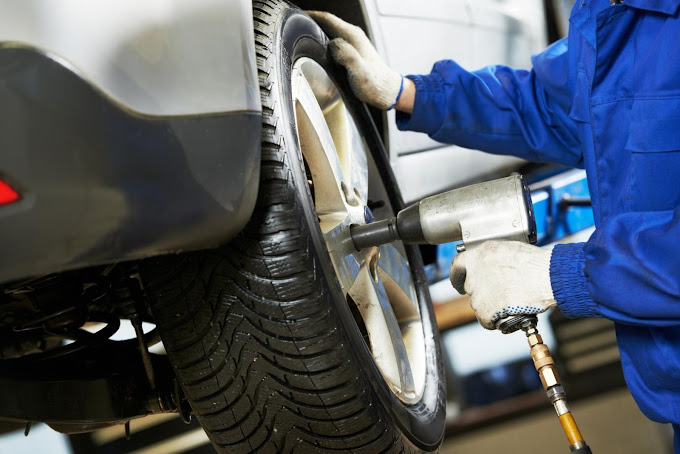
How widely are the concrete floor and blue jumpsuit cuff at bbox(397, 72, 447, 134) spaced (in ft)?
3.39

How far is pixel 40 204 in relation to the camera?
24.7 inches

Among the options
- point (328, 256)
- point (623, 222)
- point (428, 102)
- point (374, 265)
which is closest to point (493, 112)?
point (428, 102)

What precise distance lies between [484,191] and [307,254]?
1.11 ft

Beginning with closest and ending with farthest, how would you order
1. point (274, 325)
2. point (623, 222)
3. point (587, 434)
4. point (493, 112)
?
point (274, 325) < point (623, 222) < point (493, 112) < point (587, 434)

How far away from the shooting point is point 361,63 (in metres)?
1.43

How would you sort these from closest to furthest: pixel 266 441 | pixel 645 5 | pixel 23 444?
pixel 266 441 → pixel 645 5 → pixel 23 444

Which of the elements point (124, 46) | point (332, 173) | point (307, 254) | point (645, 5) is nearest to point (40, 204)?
point (124, 46)

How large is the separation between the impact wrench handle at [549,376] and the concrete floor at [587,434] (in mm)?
1055

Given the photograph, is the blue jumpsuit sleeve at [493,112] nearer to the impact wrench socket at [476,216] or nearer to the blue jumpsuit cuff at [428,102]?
the blue jumpsuit cuff at [428,102]

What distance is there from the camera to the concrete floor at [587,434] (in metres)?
2.08

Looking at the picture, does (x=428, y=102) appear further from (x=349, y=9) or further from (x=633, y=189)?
(x=633, y=189)

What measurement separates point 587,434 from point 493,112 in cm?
108

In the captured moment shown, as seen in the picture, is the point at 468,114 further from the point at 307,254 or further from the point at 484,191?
the point at 307,254

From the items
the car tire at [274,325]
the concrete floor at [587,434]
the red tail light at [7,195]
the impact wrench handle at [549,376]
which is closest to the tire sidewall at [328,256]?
the car tire at [274,325]
